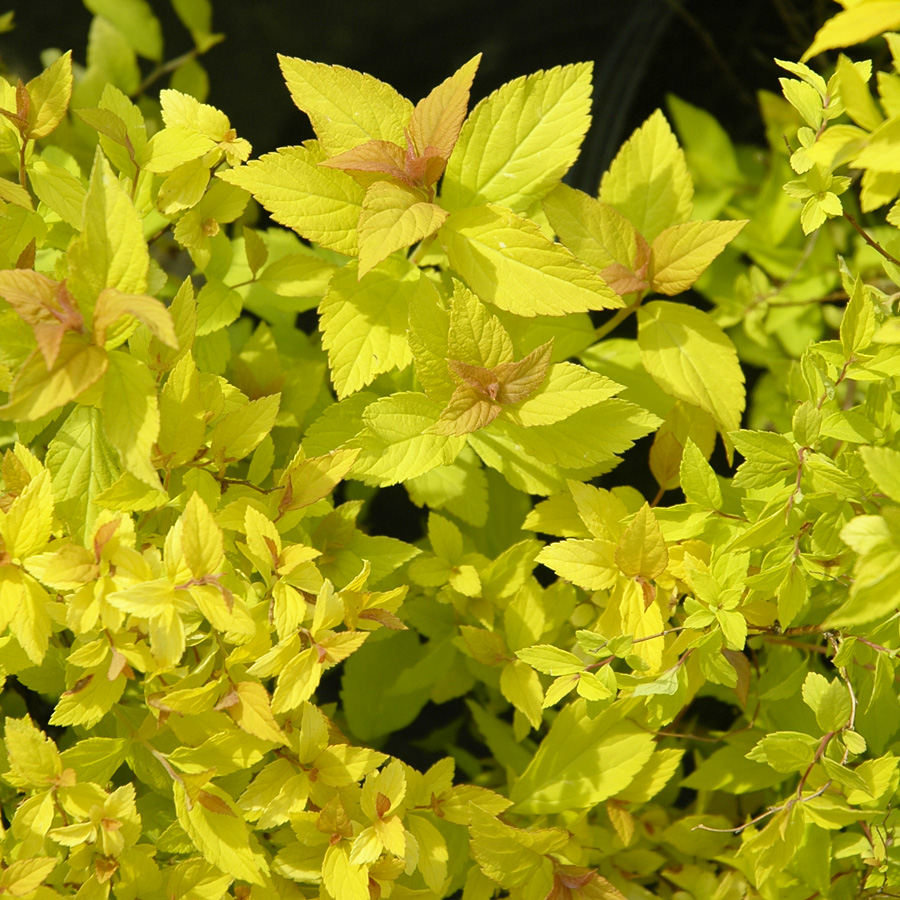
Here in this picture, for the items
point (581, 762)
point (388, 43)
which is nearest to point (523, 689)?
point (581, 762)

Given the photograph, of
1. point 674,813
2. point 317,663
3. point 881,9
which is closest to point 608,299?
point 881,9

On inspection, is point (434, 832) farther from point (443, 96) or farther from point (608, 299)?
point (443, 96)

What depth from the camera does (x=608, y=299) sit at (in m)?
0.76

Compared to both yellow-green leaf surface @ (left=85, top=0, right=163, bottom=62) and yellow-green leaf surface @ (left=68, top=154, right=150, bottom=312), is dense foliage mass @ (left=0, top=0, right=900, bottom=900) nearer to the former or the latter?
yellow-green leaf surface @ (left=68, top=154, right=150, bottom=312)

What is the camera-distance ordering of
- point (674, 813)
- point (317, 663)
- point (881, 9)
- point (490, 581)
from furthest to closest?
1. point (674, 813)
2. point (490, 581)
3. point (317, 663)
4. point (881, 9)

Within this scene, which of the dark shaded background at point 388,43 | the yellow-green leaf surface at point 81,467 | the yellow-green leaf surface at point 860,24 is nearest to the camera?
the yellow-green leaf surface at point 860,24

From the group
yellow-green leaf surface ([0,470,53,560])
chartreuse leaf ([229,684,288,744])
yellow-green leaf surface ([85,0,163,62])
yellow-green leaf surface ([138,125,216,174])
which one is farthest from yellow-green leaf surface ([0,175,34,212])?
yellow-green leaf surface ([85,0,163,62])

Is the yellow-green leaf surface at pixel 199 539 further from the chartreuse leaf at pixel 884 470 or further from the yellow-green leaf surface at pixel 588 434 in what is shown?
the chartreuse leaf at pixel 884 470

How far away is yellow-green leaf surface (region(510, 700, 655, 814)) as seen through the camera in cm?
86

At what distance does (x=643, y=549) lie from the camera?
78 cm

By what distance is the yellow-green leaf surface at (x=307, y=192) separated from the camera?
78 cm

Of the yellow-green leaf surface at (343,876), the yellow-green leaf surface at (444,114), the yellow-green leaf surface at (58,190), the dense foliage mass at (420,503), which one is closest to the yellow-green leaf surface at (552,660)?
the dense foliage mass at (420,503)

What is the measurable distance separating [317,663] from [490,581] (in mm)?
295

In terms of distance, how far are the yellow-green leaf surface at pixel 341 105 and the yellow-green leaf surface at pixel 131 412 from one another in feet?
1.02
